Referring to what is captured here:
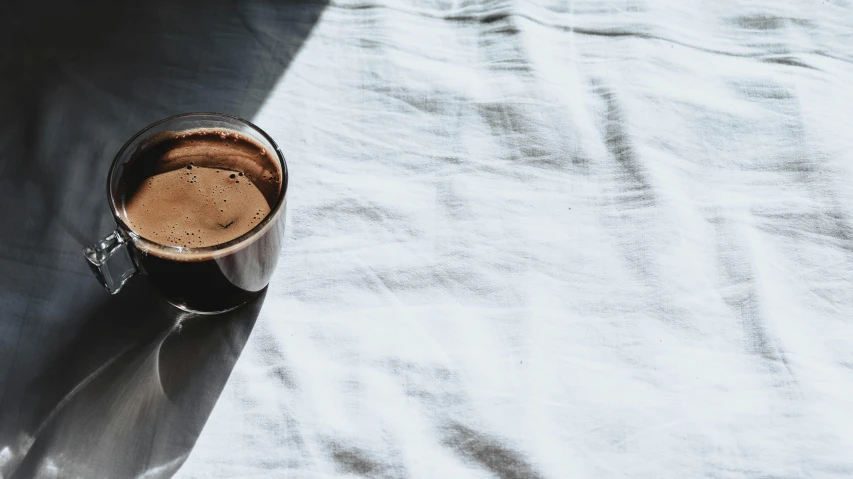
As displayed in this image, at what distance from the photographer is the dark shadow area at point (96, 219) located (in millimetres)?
640

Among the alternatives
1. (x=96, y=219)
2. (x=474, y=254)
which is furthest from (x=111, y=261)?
(x=474, y=254)

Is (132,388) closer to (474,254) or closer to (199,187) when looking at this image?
(199,187)

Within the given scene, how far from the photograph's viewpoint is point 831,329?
69cm

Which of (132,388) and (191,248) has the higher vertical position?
(191,248)

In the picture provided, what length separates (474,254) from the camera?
2.39 ft

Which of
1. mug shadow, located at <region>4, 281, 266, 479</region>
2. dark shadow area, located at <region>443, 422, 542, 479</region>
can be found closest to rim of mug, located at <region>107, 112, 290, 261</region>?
mug shadow, located at <region>4, 281, 266, 479</region>

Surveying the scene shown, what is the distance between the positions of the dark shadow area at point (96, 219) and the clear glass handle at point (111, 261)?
0.09 ft

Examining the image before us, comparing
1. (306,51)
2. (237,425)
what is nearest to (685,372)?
(237,425)

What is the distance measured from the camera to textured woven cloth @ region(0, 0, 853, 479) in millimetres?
640

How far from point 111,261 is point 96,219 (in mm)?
67

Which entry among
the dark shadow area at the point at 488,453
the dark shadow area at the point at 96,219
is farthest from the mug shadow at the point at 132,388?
the dark shadow area at the point at 488,453

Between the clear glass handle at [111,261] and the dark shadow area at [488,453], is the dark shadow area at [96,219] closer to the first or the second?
the clear glass handle at [111,261]

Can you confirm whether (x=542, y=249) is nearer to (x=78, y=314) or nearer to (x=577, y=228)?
(x=577, y=228)

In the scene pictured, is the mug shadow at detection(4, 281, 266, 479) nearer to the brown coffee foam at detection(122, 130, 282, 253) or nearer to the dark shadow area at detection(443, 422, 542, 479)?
the brown coffee foam at detection(122, 130, 282, 253)
